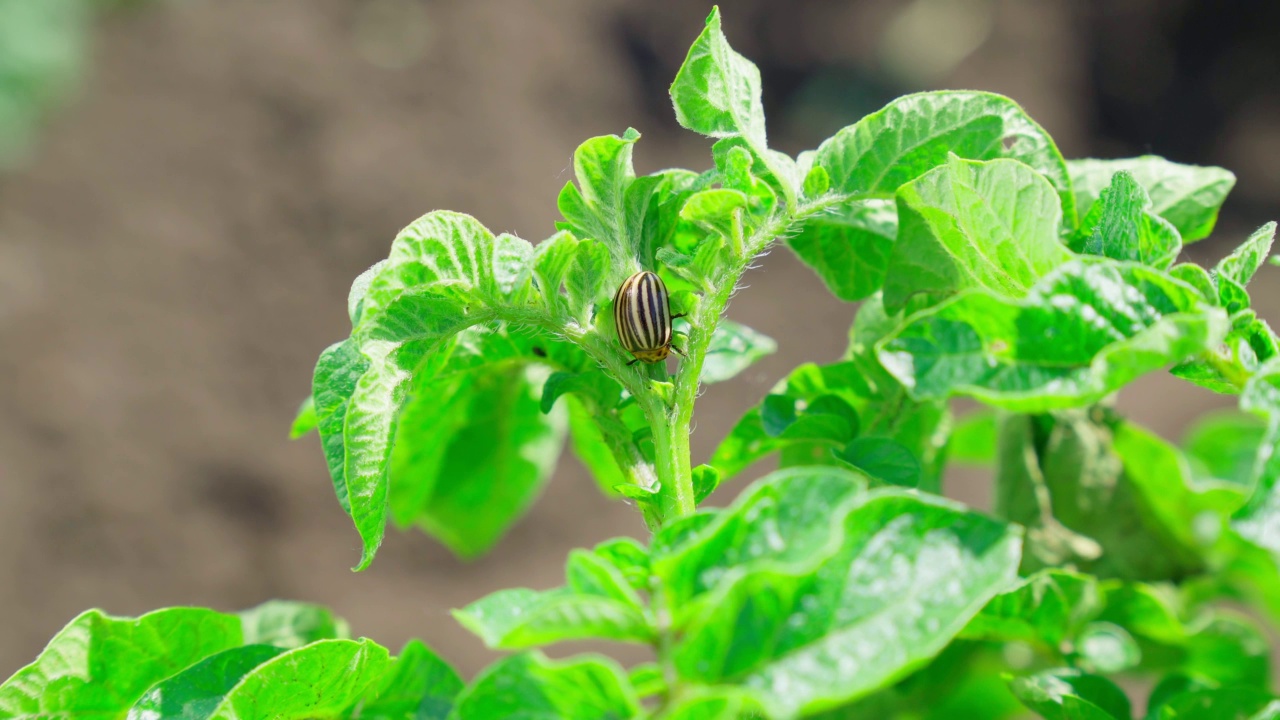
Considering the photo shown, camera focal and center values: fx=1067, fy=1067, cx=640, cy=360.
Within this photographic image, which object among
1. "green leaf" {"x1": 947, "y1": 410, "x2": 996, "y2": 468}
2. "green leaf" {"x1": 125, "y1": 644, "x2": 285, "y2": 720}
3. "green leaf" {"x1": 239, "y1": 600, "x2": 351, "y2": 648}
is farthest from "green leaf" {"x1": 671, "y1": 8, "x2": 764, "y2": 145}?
"green leaf" {"x1": 947, "y1": 410, "x2": 996, "y2": 468}

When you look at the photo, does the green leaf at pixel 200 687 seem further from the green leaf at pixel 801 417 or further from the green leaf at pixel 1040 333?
the green leaf at pixel 1040 333

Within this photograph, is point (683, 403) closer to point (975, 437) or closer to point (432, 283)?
point (432, 283)

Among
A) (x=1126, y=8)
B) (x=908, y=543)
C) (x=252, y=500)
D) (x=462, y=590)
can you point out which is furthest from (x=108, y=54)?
(x=908, y=543)

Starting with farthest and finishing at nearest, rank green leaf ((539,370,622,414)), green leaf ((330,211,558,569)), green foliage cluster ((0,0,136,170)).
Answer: green foliage cluster ((0,0,136,170)), green leaf ((539,370,622,414)), green leaf ((330,211,558,569))

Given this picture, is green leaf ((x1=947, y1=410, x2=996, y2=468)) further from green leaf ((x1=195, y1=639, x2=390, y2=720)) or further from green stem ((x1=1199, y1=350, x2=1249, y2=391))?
green leaf ((x1=195, y1=639, x2=390, y2=720))

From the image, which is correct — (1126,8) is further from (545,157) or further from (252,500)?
(252,500)

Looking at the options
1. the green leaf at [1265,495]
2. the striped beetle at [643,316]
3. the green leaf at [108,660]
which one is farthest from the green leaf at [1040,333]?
the green leaf at [108,660]
